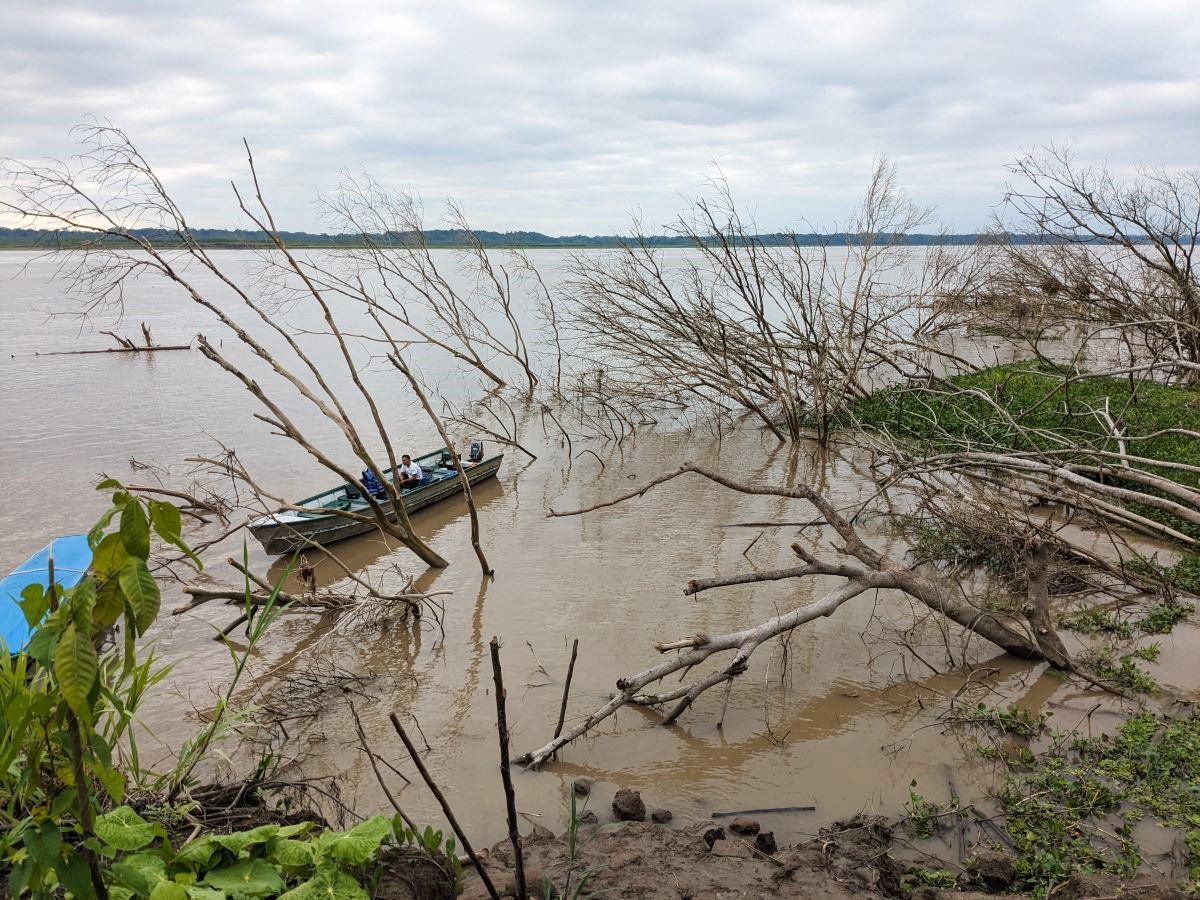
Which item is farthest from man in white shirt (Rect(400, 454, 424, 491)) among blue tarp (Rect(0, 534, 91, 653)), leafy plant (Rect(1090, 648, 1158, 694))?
leafy plant (Rect(1090, 648, 1158, 694))

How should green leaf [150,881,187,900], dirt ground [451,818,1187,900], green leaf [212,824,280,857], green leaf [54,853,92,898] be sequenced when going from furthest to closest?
dirt ground [451,818,1187,900] < green leaf [212,824,280,857] < green leaf [150,881,187,900] < green leaf [54,853,92,898]

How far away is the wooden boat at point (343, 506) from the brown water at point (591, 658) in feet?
1.37

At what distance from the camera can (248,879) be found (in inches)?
136

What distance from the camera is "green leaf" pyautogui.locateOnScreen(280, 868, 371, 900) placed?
3449 millimetres

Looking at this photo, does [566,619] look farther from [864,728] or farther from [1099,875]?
[1099,875]

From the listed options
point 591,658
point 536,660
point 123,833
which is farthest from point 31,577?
point 123,833

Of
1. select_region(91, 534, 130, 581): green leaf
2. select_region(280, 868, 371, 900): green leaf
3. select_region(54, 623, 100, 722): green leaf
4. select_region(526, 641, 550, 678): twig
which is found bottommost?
select_region(526, 641, 550, 678): twig

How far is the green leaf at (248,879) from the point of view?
3.39 meters

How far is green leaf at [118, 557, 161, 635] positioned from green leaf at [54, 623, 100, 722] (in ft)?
0.50

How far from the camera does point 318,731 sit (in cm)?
801

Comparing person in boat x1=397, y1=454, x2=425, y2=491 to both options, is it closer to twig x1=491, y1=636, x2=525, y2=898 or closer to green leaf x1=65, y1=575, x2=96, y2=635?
twig x1=491, y1=636, x2=525, y2=898

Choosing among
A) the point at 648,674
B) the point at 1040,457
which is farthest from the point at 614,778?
the point at 1040,457

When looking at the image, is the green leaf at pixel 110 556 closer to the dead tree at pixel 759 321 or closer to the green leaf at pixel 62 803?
the green leaf at pixel 62 803

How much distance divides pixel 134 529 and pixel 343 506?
11.5m
